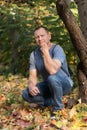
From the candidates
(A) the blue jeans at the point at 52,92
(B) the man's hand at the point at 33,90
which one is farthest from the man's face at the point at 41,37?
(B) the man's hand at the point at 33,90

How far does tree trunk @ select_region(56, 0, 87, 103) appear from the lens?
604 centimetres

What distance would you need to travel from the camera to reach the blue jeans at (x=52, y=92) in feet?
19.6

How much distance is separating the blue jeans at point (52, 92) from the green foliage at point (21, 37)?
2.56m

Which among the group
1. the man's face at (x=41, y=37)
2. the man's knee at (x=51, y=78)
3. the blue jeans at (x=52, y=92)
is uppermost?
the man's face at (x=41, y=37)

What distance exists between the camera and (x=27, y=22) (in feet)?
35.9

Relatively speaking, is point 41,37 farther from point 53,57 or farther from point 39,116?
point 39,116

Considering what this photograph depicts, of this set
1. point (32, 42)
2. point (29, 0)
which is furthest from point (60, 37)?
point (29, 0)

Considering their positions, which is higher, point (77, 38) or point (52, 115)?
point (77, 38)

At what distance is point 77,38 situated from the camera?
20.5 ft

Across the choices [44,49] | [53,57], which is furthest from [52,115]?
[44,49]

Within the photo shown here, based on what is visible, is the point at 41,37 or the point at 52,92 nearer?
the point at 41,37

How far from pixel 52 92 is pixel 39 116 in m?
0.53

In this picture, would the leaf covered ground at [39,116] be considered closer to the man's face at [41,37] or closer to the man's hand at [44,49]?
the man's hand at [44,49]

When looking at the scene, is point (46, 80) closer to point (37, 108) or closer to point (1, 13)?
point (37, 108)
